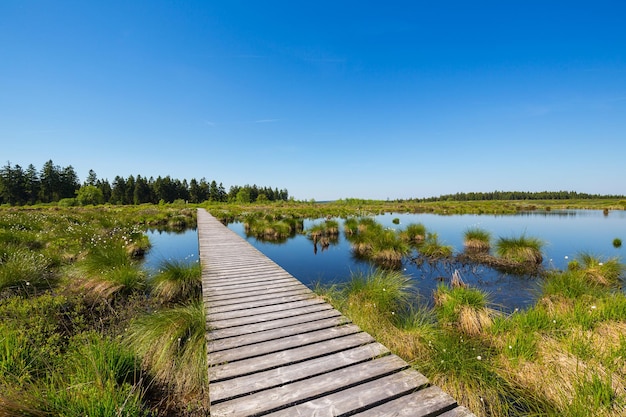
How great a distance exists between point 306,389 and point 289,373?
0.33 m

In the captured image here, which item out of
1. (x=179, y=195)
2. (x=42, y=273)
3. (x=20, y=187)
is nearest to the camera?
(x=42, y=273)

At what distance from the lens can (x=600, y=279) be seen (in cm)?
796

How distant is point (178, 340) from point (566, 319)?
6.60 metres

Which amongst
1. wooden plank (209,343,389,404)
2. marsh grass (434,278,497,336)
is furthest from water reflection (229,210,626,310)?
→ wooden plank (209,343,389,404)

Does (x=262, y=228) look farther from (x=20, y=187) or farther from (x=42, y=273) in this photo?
(x=20, y=187)

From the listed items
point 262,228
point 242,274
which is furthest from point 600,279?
point 262,228

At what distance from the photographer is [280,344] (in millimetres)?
3691

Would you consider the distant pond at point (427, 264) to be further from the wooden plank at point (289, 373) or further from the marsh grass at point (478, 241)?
the wooden plank at point (289, 373)

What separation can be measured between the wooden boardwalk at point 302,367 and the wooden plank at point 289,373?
0.01 metres

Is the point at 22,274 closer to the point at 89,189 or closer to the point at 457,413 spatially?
the point at 457,413

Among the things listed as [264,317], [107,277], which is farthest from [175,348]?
[107,277]

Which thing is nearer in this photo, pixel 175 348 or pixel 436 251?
pixel 175 348

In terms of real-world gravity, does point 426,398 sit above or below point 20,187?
below

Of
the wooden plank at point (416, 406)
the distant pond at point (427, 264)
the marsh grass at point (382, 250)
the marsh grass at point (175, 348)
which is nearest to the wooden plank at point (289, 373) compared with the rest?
the wooden plank at point (416, 406)
